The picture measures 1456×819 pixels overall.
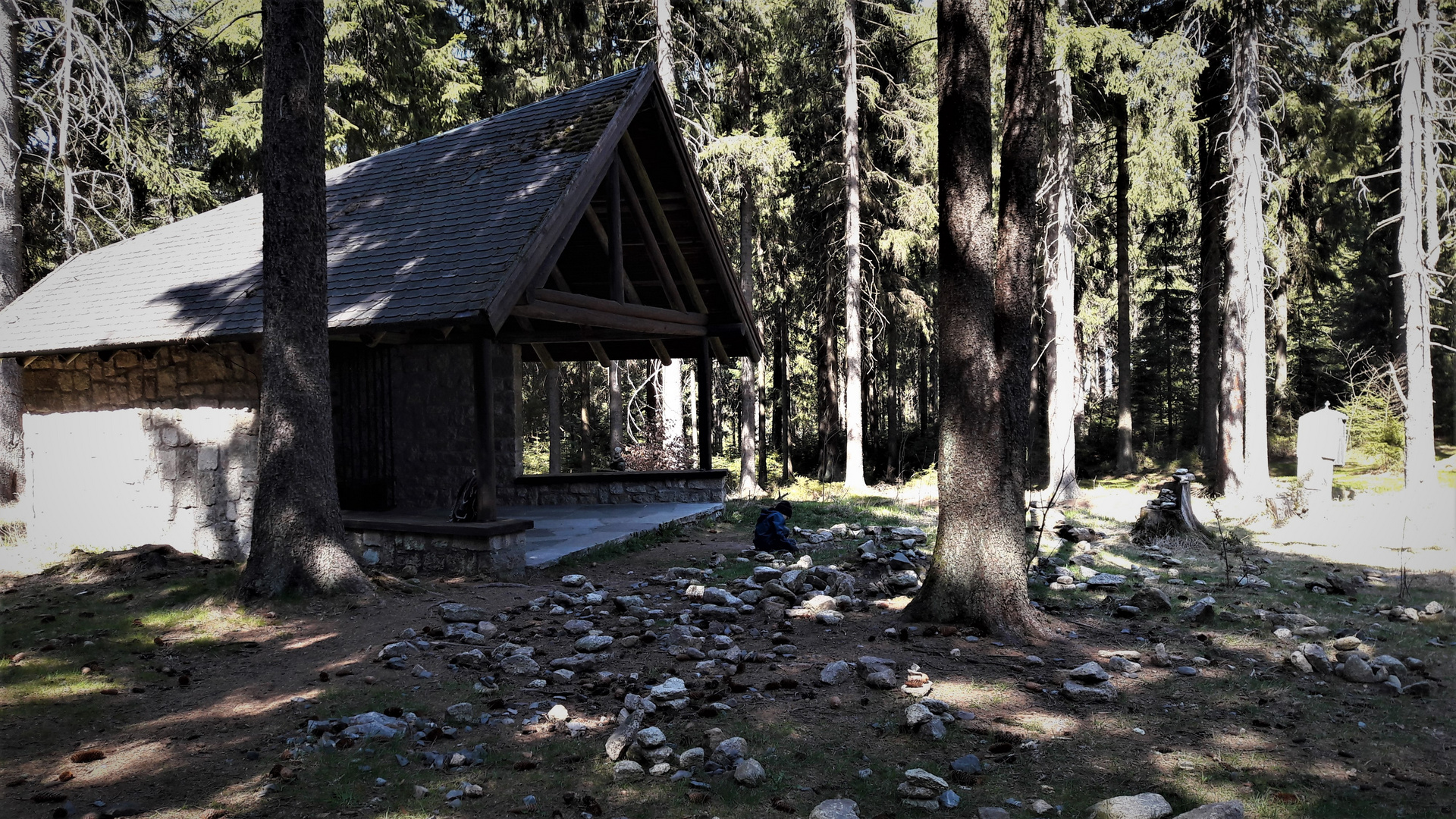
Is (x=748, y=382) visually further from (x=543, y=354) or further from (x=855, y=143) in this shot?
(x=543, y=354)

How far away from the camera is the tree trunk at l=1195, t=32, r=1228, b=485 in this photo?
1877 cm

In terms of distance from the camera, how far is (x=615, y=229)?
35.2 feet

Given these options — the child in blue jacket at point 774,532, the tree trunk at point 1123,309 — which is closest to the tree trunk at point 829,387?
the tree trunk at point 1123,309

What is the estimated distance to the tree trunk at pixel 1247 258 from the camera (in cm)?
1502

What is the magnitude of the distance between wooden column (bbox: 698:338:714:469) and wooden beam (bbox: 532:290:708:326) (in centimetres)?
52

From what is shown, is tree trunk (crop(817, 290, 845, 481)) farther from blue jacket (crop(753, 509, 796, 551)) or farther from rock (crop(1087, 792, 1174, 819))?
rock (crop(1087, 792, 1174, 819))

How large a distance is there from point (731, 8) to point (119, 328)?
14468 millimetres

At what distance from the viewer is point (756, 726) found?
4746mm

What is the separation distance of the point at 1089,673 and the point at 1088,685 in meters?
0.07

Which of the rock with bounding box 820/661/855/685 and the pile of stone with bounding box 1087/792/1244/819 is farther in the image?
the rock with bounding box 820/661/855/685

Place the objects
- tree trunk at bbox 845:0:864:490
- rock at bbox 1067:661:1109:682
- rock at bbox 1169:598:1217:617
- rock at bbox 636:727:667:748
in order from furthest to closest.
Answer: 1. tree trunk at bbox 845:0:864:490
2. rock at bbox 1169:598:1217:617
3. rock at bbox 1067:661:1109:682
4. rock at bbox 636:727:667:748

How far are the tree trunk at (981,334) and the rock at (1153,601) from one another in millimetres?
1407

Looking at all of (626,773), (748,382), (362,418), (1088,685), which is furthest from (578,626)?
(748,382)

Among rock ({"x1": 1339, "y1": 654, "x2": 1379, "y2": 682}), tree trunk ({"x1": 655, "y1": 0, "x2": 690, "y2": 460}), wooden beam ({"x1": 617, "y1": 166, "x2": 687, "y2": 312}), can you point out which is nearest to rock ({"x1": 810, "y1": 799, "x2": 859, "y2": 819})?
rock ({"x1": 1339, "y1": 654, "x2": 1379, "y2": 682})
